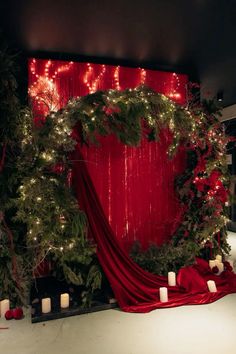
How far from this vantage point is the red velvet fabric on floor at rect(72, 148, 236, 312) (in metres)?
2.93

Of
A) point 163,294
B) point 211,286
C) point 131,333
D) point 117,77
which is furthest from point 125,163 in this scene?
point 131,333

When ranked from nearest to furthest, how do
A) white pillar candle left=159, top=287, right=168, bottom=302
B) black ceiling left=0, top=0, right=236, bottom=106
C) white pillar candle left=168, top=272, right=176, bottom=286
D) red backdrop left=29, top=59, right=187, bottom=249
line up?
1. black ceiling left=0, top=0, right=236, bottom=106
2. white pillar candle left=159, top=287, right=168, bottom=302
3. white pillar candle left=168, top=272, right=176, bottom=286
4. red backdrop left=29, top=59, right=187, bottom=249

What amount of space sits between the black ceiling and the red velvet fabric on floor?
1265mm

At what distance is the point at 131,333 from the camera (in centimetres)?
242

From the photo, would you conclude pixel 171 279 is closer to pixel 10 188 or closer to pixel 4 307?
pixel 4 307

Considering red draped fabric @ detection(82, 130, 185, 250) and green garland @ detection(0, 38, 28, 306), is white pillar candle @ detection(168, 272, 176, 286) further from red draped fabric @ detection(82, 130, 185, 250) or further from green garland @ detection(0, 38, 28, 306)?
green garland @ detection(0, 38, 28, 306)

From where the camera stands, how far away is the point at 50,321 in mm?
2643

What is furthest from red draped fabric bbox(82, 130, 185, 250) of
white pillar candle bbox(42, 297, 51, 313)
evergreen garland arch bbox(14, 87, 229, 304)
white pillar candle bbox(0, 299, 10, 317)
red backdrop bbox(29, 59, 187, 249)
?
white pillar candle bbox(0, 299, 10, 317)

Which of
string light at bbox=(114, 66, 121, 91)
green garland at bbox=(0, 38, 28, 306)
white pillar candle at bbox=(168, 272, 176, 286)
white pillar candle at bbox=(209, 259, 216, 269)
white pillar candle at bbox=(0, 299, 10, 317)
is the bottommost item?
white pillar candle at bbox=(0, 299, 10, 317)

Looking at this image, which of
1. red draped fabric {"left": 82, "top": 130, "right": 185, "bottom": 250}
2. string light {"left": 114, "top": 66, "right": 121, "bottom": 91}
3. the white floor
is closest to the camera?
the white floor

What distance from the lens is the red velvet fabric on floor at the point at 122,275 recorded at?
9.61ft

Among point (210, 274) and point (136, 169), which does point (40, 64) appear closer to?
point (136, 169)

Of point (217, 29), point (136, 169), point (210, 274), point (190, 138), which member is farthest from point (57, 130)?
point (210, 274)

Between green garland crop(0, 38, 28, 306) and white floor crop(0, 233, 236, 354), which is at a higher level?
green garland crop(0, 38, 28, 306)
